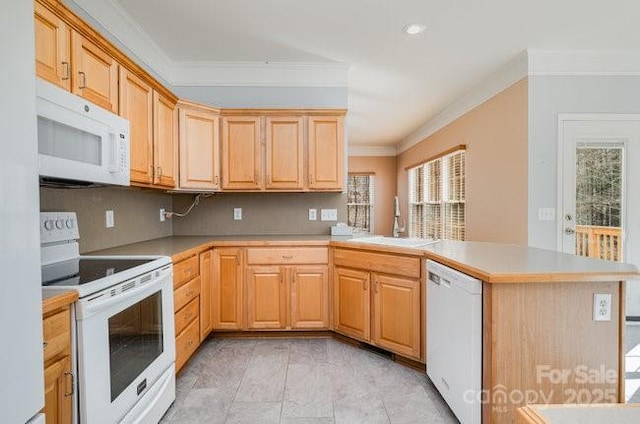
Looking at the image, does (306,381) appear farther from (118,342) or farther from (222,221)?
(222,221)

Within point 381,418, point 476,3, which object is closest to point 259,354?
point 381,418

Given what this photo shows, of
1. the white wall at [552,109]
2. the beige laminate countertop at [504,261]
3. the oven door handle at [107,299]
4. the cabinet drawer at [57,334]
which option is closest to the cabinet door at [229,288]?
the beige laminate countertop at [504,261]

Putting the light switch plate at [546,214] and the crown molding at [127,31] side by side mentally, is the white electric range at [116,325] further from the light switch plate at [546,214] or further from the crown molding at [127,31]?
the light switch plate at [546,214]

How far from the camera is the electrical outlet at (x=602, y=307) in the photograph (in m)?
1.45

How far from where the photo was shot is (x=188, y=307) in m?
2.34

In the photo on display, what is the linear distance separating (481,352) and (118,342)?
5.49ft

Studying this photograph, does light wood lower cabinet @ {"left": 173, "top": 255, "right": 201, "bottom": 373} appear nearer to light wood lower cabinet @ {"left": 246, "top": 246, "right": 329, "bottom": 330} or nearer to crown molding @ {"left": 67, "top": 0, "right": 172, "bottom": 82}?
light wood lower cabinet @ {"left": 246, "top": 246, "right": 329, "bottom": 330}

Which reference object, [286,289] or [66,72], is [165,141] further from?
[286,289]

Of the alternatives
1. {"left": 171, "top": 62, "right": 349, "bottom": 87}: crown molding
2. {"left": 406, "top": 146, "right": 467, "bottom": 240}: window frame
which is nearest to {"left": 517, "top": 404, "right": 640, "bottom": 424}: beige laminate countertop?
{"left": 171, "top": 62, "right": 349, "bottom": 87}: crown molding

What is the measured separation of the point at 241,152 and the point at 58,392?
238cm

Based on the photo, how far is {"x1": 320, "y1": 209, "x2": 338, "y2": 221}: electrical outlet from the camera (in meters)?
3.49

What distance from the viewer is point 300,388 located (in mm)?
2105

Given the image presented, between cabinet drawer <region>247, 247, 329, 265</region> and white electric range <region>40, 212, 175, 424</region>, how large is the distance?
975 mm

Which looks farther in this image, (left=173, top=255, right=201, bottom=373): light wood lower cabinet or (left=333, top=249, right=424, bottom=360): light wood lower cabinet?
(left=333, top=249, right=424, bottom=360): light wood lower cabinet
